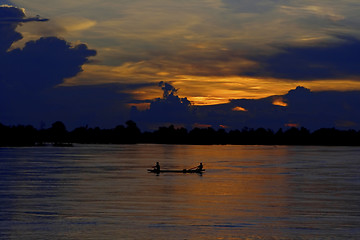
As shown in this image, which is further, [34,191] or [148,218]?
[34,191]

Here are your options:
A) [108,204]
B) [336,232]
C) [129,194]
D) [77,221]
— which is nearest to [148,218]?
[77,221]

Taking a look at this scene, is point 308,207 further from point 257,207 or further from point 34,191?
point 34,191

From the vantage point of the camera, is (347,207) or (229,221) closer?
(229,221)

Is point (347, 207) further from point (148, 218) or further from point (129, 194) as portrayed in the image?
point (129, 194)

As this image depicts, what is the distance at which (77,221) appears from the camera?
33.3 metres

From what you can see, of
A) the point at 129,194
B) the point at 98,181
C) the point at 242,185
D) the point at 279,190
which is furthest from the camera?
the point at 98,181

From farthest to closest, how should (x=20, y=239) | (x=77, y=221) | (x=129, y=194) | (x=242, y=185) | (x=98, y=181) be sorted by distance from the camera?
(x=98, y=181), (x=242, y=185), (x=129, y=194), (x=77, y=221), (x=20, y=239)

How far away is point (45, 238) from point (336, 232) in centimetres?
1498

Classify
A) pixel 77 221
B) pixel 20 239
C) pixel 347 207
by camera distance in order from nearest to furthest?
1. pixel 20 239
2. pixel 77 221
3. pixel 347 207

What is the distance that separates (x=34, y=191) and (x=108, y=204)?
13.0 meters

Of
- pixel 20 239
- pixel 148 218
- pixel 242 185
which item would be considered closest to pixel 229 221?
pixel 148 218

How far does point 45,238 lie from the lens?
93.0 feet

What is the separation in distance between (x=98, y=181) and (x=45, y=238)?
114 ft

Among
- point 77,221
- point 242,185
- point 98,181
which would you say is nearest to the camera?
point 77,221
